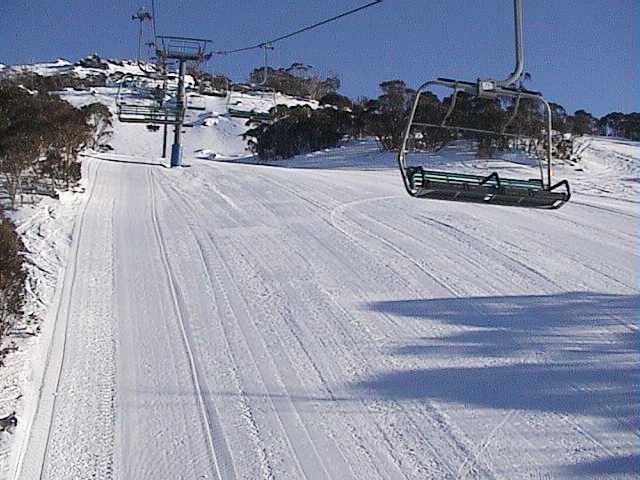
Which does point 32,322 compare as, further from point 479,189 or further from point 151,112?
point 151,112

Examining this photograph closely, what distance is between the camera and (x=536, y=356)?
260 inches

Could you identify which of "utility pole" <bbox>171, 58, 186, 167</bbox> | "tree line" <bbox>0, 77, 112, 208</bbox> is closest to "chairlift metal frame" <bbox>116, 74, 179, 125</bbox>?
"utility pole" <bbox>171, 58, 186, 167</bbox>

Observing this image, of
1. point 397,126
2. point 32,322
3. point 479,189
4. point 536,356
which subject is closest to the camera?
point 479,189

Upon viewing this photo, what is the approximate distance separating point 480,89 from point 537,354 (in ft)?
8.84

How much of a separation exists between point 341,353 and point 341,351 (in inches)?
1.9

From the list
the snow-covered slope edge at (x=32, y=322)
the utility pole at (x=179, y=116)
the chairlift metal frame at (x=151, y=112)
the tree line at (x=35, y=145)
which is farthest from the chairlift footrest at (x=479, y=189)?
the chairlift metal frame at (x=151, y=112)

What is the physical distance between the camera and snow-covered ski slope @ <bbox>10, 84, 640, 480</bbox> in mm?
4996

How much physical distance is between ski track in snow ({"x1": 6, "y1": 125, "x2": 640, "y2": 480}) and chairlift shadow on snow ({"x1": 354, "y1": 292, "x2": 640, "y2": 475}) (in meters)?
0.02

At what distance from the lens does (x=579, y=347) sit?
22.3ft

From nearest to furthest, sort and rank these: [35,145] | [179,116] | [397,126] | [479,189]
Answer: [479,189], [35,145], [179,116], [397,126]

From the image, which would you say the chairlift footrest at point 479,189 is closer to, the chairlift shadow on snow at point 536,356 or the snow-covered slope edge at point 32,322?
the chairlift shadow on snow at point 536,356

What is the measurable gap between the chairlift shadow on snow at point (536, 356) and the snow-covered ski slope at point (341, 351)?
2 cm

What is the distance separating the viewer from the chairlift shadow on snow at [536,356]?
5.70m

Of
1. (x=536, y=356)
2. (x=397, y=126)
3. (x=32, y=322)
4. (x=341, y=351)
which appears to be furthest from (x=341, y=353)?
(x=397, y=126)
